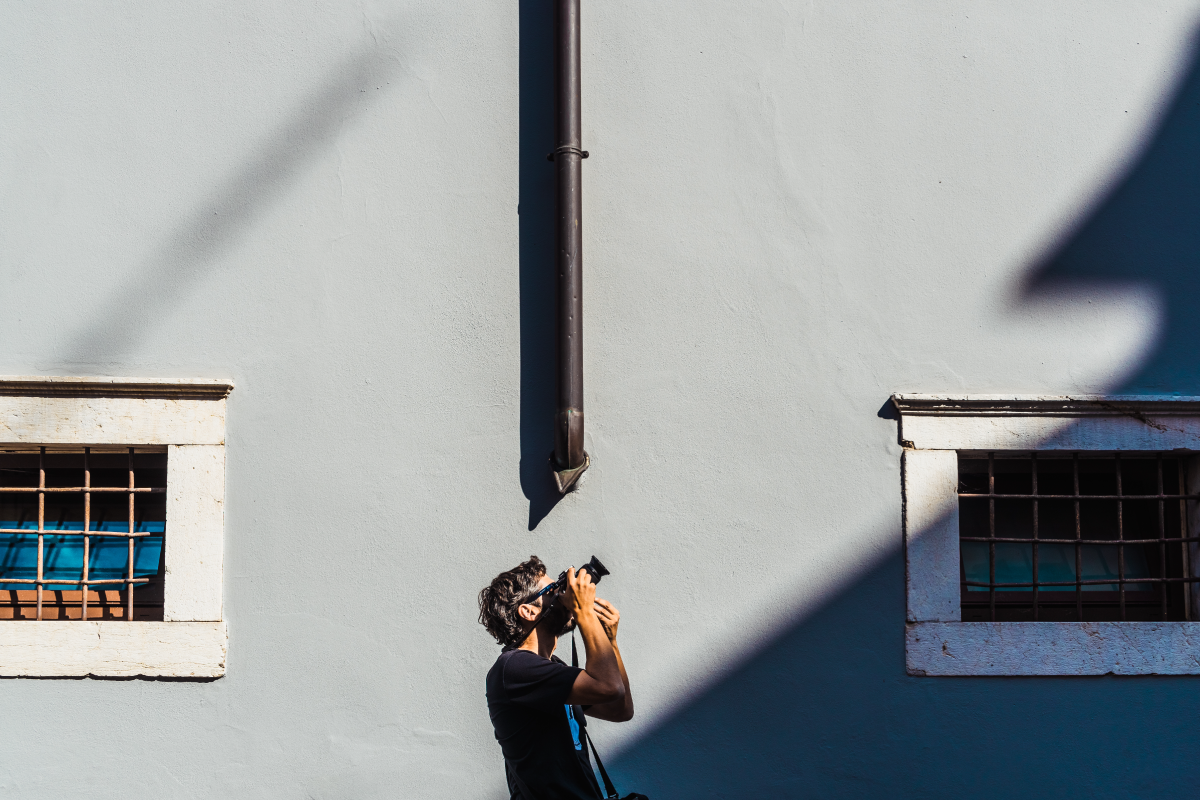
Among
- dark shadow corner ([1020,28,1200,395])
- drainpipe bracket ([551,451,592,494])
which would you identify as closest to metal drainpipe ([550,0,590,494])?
drainpipe bracket ([551,451,592,494])

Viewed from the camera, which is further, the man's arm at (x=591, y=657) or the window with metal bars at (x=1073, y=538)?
the window with metal bars at (x=1073, y=538)

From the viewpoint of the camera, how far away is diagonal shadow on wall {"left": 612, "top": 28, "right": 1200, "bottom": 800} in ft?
10.6

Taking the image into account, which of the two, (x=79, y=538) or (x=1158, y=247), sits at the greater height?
(x=1158, y=247)

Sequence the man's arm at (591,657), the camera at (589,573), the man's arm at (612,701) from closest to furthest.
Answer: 1. the man's arm at (591,657)
2. the man's arm at (612,701)
3. the camera at (589,573)

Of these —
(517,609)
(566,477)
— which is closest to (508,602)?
(517,609)

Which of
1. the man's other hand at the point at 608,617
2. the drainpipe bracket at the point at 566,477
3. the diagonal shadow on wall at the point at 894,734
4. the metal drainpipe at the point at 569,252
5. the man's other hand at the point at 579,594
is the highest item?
the metal drainpipe at the point at 569,252

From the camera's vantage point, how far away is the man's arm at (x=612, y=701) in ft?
8.06

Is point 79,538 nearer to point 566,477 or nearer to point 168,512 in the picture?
point 168,512

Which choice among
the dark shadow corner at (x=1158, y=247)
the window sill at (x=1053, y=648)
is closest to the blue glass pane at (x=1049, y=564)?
the window sill at (x=1053, y=648)

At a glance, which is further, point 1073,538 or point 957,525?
point 1073,538

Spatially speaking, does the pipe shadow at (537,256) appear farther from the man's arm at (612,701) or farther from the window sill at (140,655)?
the window sill at (140,655)

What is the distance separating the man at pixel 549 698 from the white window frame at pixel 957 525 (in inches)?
55.1

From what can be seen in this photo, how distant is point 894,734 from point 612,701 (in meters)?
1.44

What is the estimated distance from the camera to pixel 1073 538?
345cm
